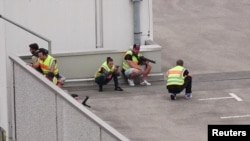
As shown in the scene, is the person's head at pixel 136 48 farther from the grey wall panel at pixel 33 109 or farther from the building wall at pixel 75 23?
the grey wall panel at pixel 33 109

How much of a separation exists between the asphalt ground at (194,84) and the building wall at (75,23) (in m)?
1.48

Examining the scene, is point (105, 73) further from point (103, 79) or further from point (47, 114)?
point (47, 114)

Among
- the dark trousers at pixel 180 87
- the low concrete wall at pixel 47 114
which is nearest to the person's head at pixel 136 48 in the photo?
the dark trousers at pixel 180 87

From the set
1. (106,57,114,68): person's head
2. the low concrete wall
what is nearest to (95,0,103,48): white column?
(106,57,114,68): person's head

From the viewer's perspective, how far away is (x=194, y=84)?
92.7ft

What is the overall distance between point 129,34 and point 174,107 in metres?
3.99

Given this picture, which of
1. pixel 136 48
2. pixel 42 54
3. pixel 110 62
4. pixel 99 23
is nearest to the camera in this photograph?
pixel 42 54

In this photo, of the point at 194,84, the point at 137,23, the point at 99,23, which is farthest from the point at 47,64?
the point at 194,84

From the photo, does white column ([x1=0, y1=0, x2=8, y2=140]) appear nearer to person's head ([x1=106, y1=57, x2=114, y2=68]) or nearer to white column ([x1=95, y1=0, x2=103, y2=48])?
person's head ([x1=106, y1=57, x2=114, y2=68])

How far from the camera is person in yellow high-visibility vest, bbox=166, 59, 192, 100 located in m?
26.2

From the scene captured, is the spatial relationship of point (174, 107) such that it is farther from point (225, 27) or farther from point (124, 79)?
point (225, 27)

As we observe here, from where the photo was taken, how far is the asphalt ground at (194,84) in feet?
78.6

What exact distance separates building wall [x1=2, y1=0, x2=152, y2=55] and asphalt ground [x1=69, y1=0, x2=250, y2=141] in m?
1.48

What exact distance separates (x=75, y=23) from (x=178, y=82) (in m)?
3.83
